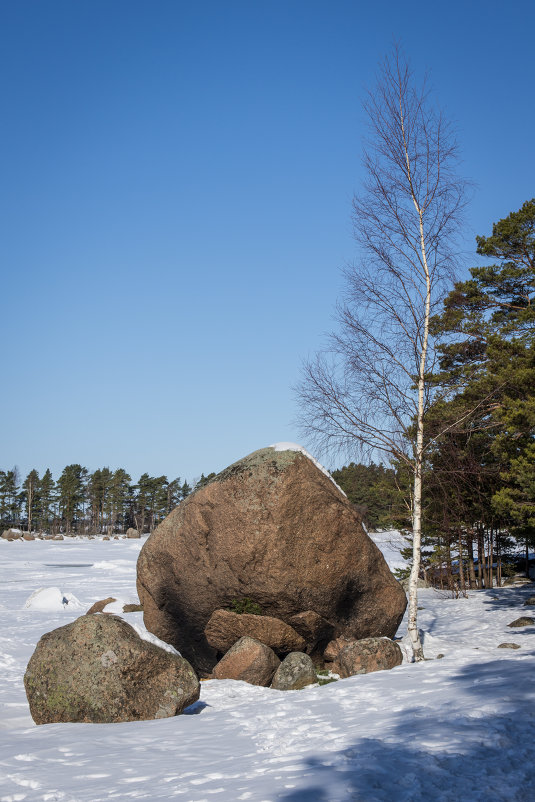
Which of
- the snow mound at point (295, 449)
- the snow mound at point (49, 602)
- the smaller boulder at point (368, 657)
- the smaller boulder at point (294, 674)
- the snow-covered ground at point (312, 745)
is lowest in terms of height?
the snow mound at point (49, 602)

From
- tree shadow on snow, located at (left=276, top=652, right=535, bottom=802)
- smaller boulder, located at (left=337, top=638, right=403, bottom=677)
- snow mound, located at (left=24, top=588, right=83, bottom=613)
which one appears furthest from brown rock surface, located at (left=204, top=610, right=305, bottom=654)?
snow mound, located at (left=24, top=588, right=83, bottom=613)

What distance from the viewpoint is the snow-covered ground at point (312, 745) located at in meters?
4.26

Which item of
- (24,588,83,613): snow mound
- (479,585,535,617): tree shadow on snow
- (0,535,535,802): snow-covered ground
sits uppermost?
(0,535,535,802): snow-covered ground

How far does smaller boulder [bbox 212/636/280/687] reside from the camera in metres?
9.84

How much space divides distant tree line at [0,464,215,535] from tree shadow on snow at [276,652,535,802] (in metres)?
69.7

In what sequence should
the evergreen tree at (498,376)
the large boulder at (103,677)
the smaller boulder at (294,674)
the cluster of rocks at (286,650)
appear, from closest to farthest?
the large boulder at (103,677)
the smaller boulder at (294,674)
the cluster of rocks at (286,650)
the evergreen tree at (498,376)

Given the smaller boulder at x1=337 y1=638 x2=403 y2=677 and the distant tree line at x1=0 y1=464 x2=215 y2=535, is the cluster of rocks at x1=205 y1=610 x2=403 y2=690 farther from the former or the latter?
the distant tree line at x1=0 y1=464 x2=215 y2=535

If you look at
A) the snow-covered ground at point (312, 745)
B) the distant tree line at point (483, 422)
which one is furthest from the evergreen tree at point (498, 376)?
the snow-covered ground at point (312, 745)

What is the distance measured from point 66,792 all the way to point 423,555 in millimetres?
20518

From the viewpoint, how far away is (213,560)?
35.2ft

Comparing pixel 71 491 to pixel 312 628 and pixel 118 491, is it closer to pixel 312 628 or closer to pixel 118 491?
pixel 118 491

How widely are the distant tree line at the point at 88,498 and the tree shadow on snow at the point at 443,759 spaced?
69.7 m

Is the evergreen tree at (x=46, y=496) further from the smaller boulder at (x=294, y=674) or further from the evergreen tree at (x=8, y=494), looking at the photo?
the smaller boulder at (x=294, y=674)

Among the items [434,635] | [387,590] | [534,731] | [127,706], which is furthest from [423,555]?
[534,731]
